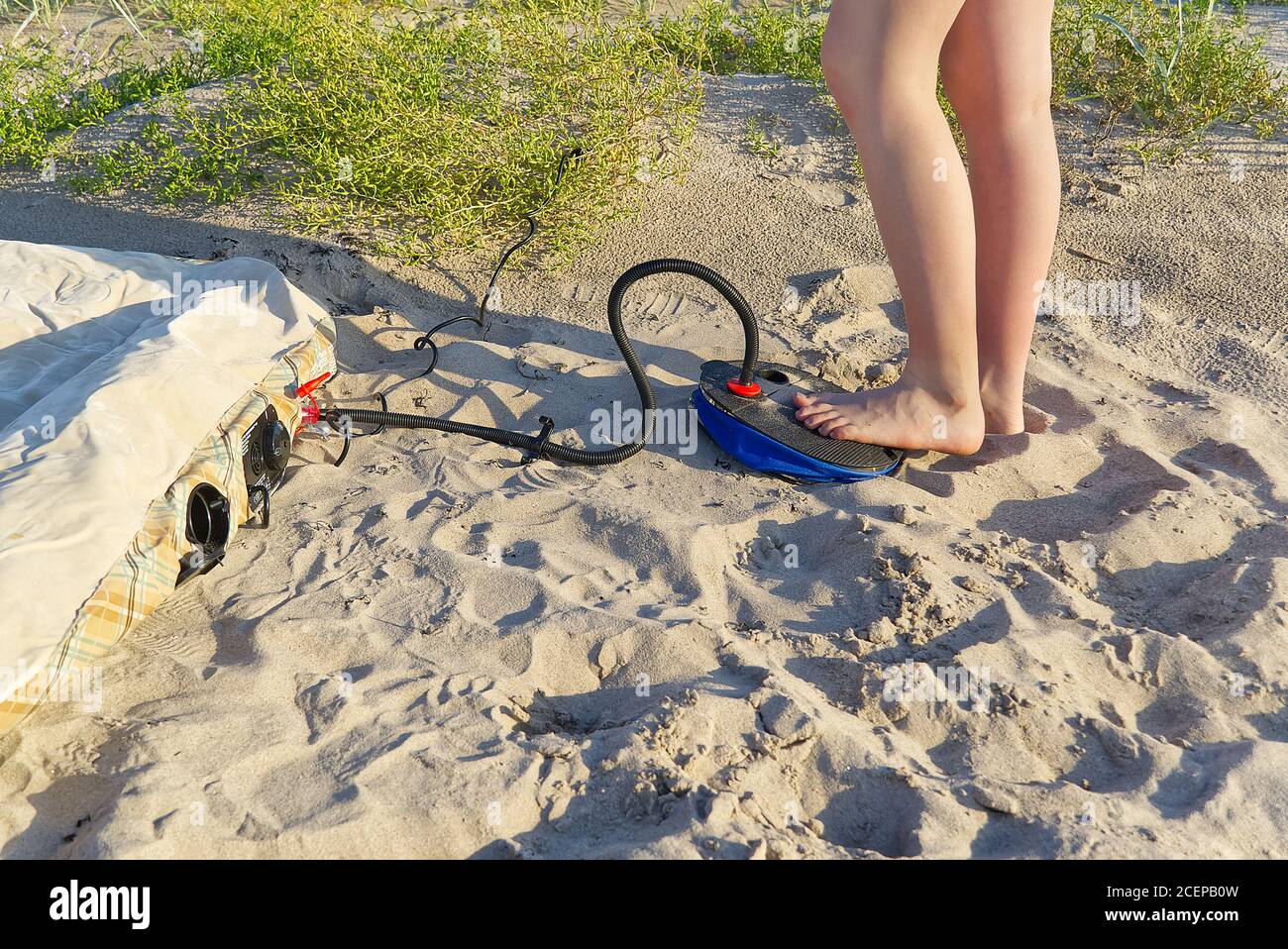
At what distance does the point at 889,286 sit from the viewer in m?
3.42

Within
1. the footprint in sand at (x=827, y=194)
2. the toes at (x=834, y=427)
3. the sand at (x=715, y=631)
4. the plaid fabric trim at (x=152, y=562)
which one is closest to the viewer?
the sand at (x=715, y=631)

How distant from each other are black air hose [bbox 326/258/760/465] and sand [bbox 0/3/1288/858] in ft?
0.16

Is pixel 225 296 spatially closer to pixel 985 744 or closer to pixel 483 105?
pixel 483 105

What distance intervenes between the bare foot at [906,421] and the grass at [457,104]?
132 cm

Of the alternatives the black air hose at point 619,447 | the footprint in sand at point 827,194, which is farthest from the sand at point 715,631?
the footprint in sand at point 827,194

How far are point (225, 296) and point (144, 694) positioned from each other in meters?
1.19

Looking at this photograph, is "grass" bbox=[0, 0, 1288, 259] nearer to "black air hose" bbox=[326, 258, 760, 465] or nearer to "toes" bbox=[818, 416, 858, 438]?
"black air hose" bbox=[326, 258, 760, 465]

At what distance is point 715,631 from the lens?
2008 millimetres

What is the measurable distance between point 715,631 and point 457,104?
2381 millimetres

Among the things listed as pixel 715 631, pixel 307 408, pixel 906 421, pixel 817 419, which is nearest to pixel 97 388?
pixel 307 408

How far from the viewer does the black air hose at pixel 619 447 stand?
8.31ft

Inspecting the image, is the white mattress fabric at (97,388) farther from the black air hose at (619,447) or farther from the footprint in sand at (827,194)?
the footprint in sand at (827,194)

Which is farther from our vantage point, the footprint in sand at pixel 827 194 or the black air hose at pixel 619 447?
the footprint in sand at pixel 827 194

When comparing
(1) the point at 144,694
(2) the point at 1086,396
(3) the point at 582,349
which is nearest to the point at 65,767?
(1) the point at 144,694
